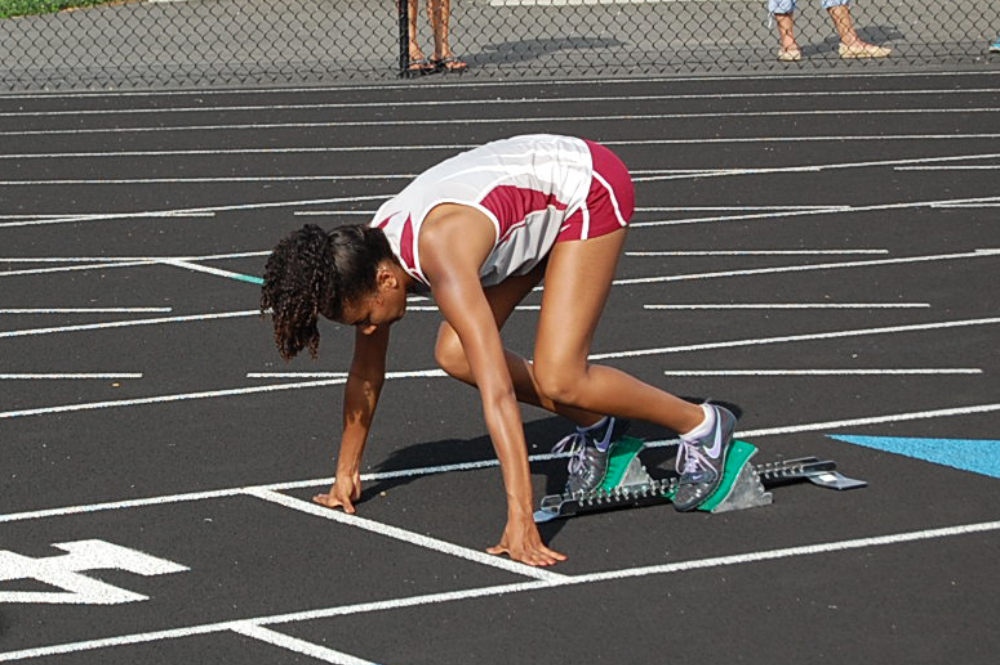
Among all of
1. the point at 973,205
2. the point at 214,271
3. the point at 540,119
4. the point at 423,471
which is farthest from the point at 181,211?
the point at 423,471

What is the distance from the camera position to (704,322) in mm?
8094

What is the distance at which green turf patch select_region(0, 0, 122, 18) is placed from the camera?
22391mm

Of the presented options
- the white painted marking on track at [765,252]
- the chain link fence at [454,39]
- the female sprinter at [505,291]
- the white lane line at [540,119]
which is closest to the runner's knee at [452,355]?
the female sprinter at [505,291]

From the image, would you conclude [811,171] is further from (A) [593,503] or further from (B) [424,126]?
(A) [593,503]

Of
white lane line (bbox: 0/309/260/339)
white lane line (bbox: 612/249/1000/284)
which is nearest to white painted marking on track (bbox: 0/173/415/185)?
white lane line (bbox: 612/249/1000/284)

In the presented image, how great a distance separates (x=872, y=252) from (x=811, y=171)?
2334 millimetres

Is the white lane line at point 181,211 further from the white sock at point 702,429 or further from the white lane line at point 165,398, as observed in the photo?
the white sock at point 702,429

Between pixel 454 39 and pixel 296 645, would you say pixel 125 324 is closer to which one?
pixel 296 645

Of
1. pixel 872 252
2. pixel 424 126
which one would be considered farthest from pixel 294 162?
pixel 872 252

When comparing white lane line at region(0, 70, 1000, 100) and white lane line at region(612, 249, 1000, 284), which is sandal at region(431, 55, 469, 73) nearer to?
white lane line at region(0, 70, 1000, 100)

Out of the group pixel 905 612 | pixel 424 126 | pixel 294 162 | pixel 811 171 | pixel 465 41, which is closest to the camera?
pixel 905 612

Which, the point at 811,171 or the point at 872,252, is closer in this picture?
the point at 872,252

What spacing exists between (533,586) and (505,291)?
3.30 feet

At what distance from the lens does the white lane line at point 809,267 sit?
8.89m
